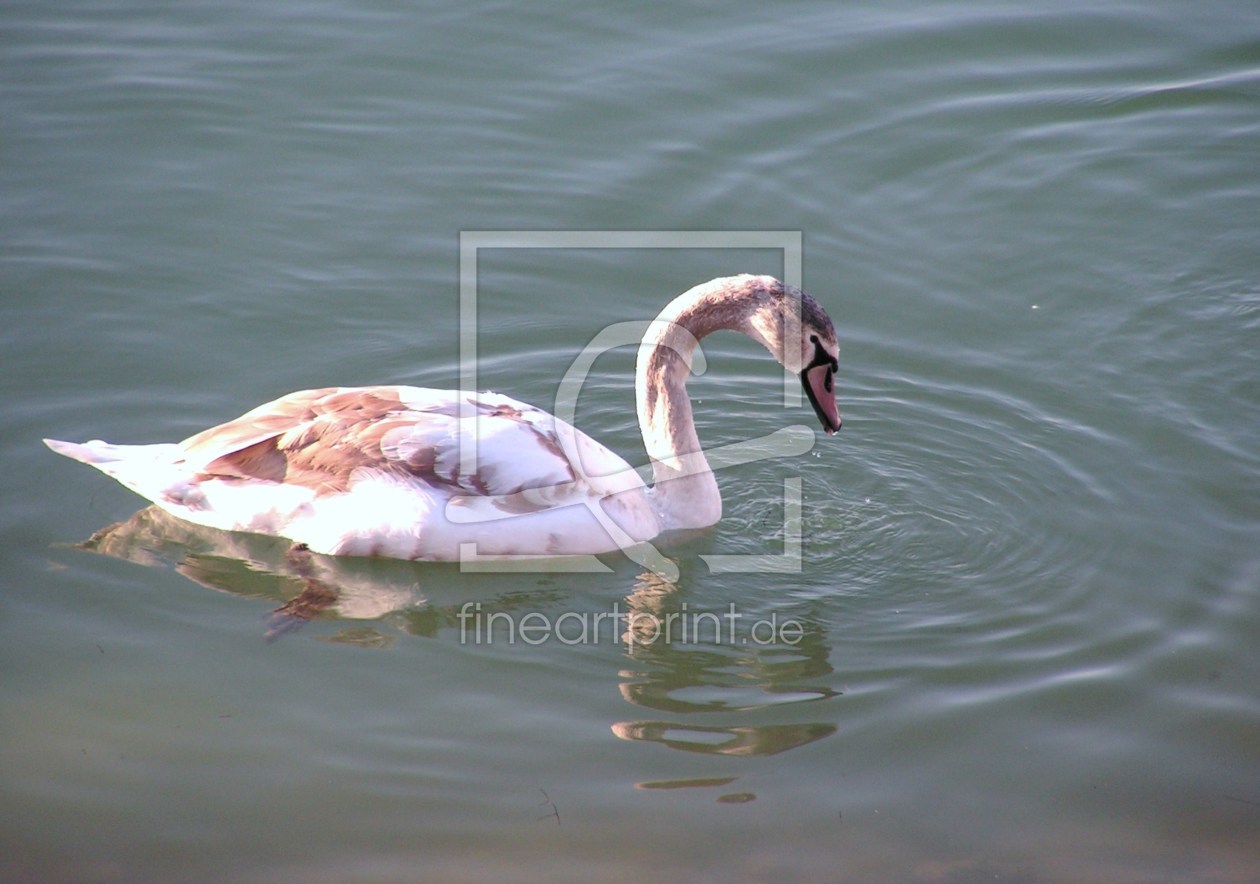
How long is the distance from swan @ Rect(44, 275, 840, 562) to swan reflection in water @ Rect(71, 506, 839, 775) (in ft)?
0.45

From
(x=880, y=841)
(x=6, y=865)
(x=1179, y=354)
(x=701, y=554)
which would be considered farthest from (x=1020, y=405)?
(x=6, y=865)

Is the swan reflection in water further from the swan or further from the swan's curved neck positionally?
the swan's curved neck

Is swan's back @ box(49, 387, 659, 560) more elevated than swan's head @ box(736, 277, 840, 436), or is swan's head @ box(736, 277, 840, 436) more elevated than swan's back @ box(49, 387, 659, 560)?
swan's head @ box(736, 277, 840, 436)

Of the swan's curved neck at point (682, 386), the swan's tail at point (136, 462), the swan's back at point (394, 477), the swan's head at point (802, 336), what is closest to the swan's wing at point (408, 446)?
the swan's back at point (394, 477)

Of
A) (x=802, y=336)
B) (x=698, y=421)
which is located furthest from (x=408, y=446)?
(x=698, y=421)

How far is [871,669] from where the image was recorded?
21.8 ft

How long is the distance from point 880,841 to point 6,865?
3209 mm

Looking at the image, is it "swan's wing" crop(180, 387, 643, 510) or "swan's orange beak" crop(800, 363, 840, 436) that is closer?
"swan's wing" crop(180, 387, 643, 510)

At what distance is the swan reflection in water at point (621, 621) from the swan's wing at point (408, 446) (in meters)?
0.40

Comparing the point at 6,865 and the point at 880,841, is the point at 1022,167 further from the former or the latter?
the point at 6,865

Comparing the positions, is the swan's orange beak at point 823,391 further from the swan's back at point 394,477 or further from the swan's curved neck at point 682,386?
the swan's back at point 394,477

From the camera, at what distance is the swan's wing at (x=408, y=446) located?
283 inches

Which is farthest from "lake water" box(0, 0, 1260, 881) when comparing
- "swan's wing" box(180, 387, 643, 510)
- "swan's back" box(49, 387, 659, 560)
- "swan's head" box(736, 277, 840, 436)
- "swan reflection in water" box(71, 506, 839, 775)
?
"swan's head" box(736, 277, 840, 436)

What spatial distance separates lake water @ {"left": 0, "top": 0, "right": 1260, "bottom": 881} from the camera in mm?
5926
